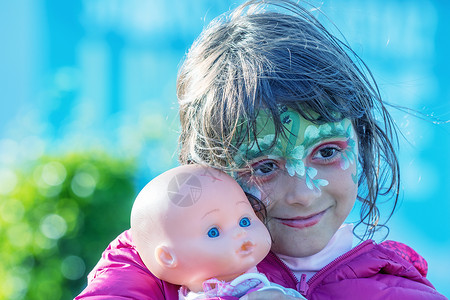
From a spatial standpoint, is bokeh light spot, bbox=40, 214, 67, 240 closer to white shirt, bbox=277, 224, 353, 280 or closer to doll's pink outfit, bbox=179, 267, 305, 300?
white shirt, bbox=277, 224, 353, 280

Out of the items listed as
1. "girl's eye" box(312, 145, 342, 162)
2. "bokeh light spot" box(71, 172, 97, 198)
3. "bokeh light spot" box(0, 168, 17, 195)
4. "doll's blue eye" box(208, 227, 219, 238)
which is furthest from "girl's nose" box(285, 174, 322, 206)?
"bokeh light spot" box(0, 168, 17, 195)

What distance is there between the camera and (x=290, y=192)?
1.87 m

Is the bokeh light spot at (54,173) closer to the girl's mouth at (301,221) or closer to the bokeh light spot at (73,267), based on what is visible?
the bokeh light spot at (73,267)

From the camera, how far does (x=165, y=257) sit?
1676 mm

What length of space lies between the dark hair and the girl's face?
1.6 inches

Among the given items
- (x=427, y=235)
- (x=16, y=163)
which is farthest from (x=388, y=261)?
(x=427, y=235)

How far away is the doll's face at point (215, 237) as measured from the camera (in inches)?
64.5

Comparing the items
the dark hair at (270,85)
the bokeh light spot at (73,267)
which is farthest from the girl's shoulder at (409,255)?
the bokeh light spot at (73,267)

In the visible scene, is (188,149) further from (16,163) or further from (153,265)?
(16,163)

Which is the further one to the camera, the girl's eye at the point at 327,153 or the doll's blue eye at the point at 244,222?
the girl's eye at the point at 327,153

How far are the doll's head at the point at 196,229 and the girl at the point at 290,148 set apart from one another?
150mm

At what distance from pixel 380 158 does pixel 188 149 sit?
80 centimetres

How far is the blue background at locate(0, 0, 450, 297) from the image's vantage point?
499cm

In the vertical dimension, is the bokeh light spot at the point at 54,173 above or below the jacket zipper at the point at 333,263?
below
